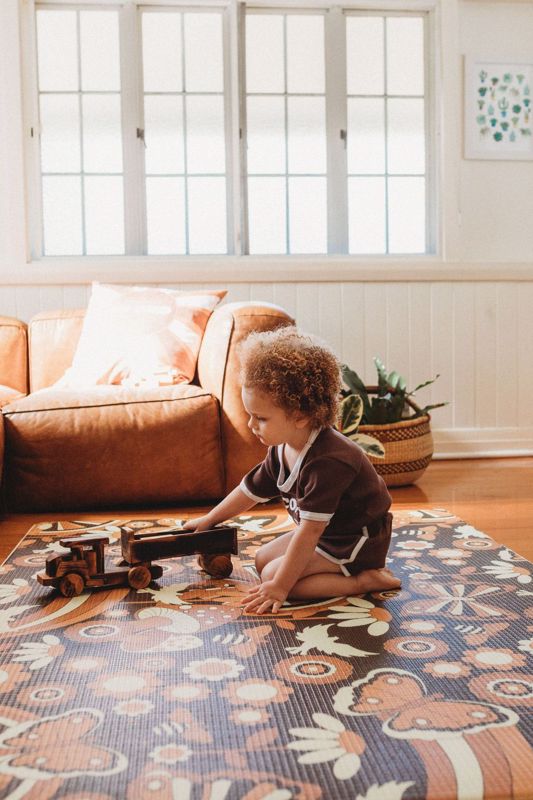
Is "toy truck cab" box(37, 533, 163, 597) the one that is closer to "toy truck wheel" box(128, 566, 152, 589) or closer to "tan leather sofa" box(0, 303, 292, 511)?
"toy truck wheel" box(128, 566, 152, 589)

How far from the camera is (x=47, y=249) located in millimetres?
3717

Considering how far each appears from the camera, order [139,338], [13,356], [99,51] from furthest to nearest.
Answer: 1. [99,51]
2. [13,356]
3. [139,338]

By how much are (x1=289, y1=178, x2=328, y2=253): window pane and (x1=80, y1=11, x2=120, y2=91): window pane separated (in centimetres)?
97

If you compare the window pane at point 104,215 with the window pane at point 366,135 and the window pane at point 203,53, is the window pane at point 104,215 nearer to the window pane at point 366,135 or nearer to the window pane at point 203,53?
the window pane at point 203,53

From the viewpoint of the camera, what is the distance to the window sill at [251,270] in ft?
11.4

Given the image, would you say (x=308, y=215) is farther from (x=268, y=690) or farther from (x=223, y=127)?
(x=268, y=690)

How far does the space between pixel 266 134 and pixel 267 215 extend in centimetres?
38

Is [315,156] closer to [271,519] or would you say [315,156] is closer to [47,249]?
[47,249]

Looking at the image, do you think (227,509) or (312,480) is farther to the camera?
(227,509)

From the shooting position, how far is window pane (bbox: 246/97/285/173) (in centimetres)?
368

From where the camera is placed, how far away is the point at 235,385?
8.46ft

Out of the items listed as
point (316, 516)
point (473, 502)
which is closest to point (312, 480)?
point (316, 516)

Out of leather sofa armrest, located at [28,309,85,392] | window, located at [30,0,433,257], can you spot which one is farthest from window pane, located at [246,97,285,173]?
leather sofa armrest, located at [28,309,85,392]

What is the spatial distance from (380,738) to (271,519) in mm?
1353
